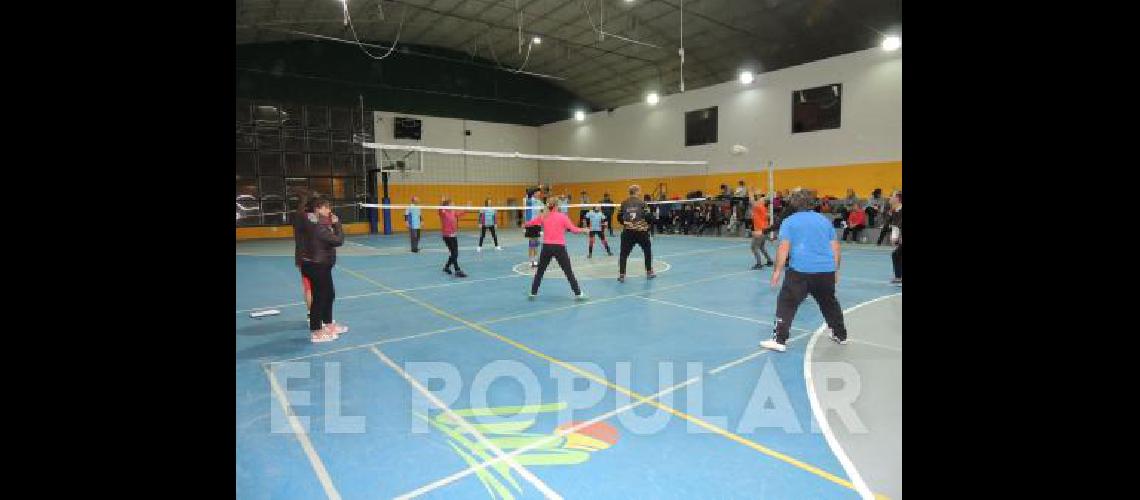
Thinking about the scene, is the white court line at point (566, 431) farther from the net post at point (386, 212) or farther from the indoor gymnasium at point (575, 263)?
the net post at point (386, 212)

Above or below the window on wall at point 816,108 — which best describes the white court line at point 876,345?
below

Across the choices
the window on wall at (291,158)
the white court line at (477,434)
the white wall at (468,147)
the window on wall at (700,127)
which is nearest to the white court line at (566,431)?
the white court line at (477,434)

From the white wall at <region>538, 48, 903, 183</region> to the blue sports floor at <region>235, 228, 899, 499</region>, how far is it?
36.4 feet

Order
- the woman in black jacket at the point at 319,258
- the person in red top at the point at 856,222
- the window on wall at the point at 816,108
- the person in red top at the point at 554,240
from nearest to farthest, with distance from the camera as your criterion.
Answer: the woman in black jacket at the point at 319,258
the person in red top at the point at 554,240
the person in red top at the point at 856,222
the window on wall at the point at 816,108

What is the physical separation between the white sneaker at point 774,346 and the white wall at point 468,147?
23137mm

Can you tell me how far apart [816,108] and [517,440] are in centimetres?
1901

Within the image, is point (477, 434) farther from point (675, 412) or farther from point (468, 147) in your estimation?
point (468, 147)

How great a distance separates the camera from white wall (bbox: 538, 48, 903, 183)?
17.4 metres

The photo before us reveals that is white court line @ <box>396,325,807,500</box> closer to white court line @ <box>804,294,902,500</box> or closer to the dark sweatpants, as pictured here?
the dark sweatpants

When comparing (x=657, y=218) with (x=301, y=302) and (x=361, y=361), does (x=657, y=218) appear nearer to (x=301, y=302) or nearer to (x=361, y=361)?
(x=301, y=302)

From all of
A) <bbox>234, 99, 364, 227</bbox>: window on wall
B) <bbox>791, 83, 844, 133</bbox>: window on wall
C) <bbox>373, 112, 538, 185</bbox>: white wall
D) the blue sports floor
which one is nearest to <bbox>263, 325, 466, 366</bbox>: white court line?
the blue sports floor

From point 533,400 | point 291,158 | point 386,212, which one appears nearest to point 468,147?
point 386,212

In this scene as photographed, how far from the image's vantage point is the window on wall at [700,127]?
74.0 feet
